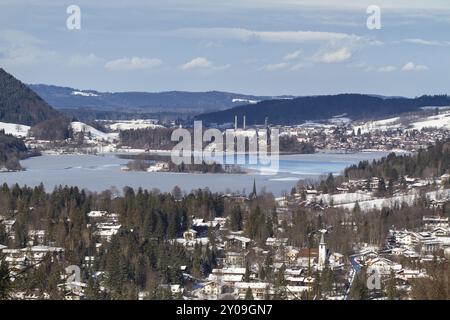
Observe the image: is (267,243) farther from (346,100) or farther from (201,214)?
(346,100)

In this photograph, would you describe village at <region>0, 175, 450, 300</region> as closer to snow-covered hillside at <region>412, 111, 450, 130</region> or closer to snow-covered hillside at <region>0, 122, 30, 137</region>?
snow-covered hillside at <region>0, 122, 30, 137</region>

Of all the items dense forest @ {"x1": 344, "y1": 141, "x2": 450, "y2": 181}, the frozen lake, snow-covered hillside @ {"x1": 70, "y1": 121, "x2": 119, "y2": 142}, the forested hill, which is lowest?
the frozen lake

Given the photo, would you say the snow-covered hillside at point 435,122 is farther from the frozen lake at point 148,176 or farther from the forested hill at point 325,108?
the frozen lake at point 148,176

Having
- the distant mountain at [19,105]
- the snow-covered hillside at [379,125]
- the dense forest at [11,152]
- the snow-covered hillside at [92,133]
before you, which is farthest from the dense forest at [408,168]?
the distant mountain at [19,105]

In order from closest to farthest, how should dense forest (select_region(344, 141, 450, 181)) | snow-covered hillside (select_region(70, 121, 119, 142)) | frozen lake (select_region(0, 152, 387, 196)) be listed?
1. frozen lake (select_region(0, 152, 387, 196))
2. dense forest (select_region(344, 141, 450, 181))
3. snow-covered hillside (select_region(70, 121, 119, 142))

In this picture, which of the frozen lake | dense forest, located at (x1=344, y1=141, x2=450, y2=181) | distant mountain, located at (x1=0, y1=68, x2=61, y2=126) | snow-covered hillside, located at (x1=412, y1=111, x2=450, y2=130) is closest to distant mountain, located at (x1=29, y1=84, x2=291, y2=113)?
distant mountain, located at (x1=0, y1=68, x2=61, y2=126)

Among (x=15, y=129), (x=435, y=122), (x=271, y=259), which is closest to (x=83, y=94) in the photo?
(x=15, y=129)
